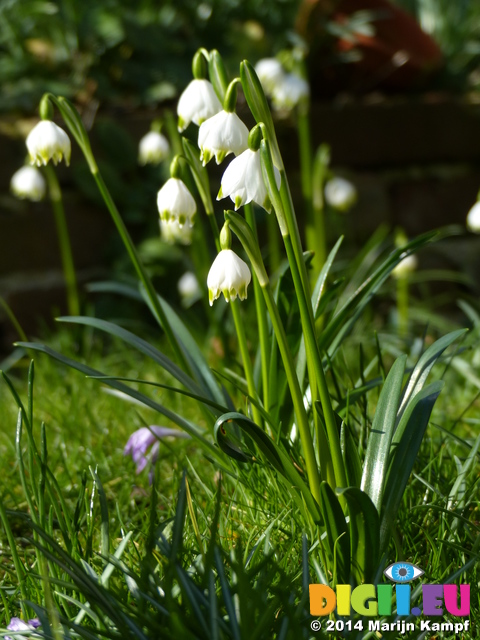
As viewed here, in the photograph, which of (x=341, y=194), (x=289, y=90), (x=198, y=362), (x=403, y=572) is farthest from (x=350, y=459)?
(x=341, y=194)

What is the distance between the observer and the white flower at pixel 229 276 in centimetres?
100

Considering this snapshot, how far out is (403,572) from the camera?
3.34 ft

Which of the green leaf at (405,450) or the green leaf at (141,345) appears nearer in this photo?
the green leaf at (405,450)

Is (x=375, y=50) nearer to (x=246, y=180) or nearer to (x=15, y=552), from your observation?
(x=246, y=180)

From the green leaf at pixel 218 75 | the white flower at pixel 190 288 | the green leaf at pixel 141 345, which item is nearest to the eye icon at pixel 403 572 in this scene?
the green leaf at pixel 141 345

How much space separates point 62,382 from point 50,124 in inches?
38.8

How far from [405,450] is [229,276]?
1.31 ft

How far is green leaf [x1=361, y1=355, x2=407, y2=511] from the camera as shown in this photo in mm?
1069

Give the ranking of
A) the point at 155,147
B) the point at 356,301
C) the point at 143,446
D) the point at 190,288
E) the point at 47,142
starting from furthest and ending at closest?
the point at 190,288
the point at 155,147
the point at 143,446
the point at 356,301
the point at 47,142

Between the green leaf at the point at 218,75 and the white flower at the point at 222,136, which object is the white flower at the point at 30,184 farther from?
the white flower at the point at 222,136

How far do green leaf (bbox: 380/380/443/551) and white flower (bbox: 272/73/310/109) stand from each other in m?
1.39

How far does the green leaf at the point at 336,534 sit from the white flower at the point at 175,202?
0.54 metres

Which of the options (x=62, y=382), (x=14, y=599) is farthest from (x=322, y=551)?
(x=62, y=382)

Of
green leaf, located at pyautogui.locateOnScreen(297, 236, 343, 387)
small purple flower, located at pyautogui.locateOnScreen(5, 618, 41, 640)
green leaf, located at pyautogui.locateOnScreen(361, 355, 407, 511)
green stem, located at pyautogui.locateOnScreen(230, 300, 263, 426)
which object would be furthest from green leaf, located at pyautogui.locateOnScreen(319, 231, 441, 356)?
small purple flower, located at pyautogui.locateOnScreen(5, 618, 41, 640)
